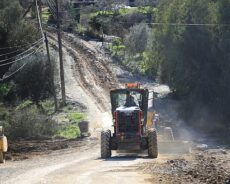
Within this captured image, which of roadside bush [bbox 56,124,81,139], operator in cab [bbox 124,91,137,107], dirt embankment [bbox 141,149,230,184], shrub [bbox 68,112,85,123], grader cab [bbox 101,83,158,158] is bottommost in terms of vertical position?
roadside bush [bbox 56,124,81,139]

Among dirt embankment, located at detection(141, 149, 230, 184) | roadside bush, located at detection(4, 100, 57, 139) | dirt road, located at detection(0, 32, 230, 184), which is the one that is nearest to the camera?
dirt embankment, located at detection(141, 149, 230, 184)

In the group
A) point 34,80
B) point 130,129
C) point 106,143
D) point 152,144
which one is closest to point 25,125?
point 106,143

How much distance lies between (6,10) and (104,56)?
1260 centimetres

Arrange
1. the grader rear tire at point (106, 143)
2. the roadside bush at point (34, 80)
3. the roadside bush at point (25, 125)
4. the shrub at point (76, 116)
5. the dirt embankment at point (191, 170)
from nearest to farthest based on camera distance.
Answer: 1. the dirt embankment at point (191, 170)
2. the grader rear tire at point (106, 143)
3. the roadside bush at point (25, 125)
4. the shrub at point (76, 116)
5. the roadside bush at point (34, 80)

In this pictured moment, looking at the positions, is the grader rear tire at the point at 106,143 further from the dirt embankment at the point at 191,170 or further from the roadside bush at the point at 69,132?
the roadside bush at the point at 69,132

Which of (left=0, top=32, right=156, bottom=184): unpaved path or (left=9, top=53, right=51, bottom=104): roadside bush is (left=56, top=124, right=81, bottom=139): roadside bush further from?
(left=9, top=53, right=51, bottom=104): roadside bush

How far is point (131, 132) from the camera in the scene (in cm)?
2912

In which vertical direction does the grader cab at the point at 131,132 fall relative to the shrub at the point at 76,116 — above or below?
above

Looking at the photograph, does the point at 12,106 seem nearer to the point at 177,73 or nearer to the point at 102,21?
the point at 177,73

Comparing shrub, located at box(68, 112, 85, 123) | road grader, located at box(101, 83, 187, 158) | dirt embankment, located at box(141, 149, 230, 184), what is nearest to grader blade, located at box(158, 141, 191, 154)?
dirt embankment, located at box(141, 149, 230, 184)

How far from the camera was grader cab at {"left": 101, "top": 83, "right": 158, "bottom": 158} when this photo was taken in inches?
1134

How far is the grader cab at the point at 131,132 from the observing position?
94.5 feet

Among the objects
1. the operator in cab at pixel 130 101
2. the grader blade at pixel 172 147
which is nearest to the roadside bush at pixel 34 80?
the grader blade at pixel 172 147

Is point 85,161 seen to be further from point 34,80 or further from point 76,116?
point 34,80
